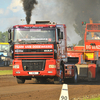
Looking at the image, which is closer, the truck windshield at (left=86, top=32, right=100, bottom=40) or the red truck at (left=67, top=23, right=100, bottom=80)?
the red truck at (left=67, top=23, right=100, bottom=80)

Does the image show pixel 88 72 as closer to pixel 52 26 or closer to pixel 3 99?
pixel 52 26

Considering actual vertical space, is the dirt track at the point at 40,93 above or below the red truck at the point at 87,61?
below

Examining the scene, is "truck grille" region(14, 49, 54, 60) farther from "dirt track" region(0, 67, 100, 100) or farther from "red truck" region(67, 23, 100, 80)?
"red truck" region(67, 23, 100, 80)

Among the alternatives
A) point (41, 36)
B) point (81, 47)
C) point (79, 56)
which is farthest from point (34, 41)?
point (81, 47)

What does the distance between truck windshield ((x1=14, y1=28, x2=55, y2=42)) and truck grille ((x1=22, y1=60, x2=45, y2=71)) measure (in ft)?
3.81

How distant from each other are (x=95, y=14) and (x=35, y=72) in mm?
45216

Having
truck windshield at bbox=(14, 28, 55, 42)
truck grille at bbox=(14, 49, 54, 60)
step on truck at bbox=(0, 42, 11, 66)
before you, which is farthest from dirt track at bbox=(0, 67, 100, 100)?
step on truck at bbox=(0, 42, 11, 66)

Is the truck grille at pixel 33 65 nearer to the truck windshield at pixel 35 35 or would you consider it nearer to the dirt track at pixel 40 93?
the truck windshield at pixel 35 35

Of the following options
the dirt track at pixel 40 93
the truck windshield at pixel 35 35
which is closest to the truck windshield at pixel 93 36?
the truck windshield at pixel 35 35

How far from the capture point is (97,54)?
20.3 metres

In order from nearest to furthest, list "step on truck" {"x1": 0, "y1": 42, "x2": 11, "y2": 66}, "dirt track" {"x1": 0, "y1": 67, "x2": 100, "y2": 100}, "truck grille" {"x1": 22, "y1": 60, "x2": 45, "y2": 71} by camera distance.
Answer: "dirt track" {"x1": 0, "y1": 67, "x2": 100, "y2": 100} → "truck grille" {"x1": 22, "y1": 60, "x2": 45, "y2": 71} → "step on truck" {"x1": 0, "y1": 42, "x2": 11, "y2": 66}

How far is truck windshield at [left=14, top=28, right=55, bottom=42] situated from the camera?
1623 cm

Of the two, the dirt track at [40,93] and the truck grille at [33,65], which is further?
the truck grille at [33,65]

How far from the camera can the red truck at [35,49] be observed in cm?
1620
